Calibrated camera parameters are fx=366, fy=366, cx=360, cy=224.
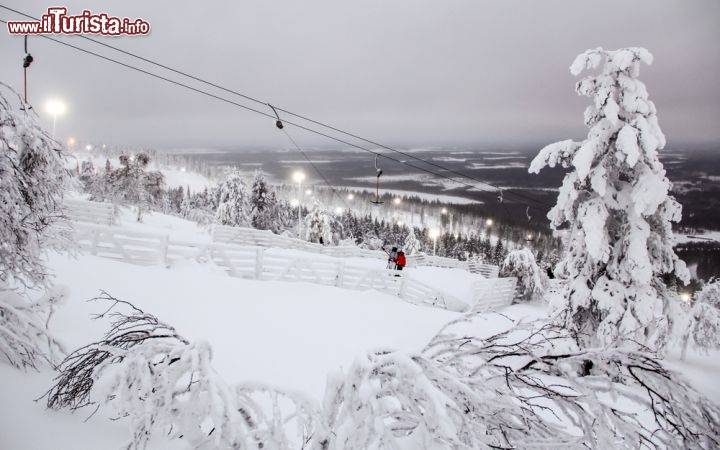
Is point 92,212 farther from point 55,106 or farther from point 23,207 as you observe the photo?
point 23,207

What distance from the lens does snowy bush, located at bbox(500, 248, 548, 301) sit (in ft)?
73.4

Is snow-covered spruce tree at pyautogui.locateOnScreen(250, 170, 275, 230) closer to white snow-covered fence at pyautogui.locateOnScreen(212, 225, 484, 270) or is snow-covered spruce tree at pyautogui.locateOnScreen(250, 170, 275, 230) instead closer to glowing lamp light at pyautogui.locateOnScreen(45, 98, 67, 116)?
white snow-covered fence at pyautogui.locateOnScreen(212, 225, 484, 270)

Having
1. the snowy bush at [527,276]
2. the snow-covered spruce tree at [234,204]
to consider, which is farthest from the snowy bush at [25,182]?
the snow-covered spruce tree at [234,204]

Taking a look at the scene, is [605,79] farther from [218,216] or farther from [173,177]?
[173,177]

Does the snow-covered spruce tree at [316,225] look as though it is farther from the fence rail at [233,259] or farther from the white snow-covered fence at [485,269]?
the fence rail at [233,259]

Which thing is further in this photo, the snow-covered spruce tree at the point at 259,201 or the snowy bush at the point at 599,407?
the snow-covered spruce tree at the point at 259,201

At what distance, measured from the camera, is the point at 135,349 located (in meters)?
2.30

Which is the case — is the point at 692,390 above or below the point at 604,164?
below

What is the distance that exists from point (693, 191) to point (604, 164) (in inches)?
6301

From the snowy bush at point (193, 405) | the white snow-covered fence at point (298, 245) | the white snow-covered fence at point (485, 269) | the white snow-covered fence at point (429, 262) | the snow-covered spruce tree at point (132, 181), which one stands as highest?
the snow-covered spruce tree at point (132, 181)

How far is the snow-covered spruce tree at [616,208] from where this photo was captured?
962 cm

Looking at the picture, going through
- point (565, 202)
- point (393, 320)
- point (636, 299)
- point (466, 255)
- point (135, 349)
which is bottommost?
point (466, 255)

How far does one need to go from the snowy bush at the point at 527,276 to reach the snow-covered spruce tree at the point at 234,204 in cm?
2775

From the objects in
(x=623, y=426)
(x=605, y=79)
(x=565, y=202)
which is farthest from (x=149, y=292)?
(x=605, y=79)
